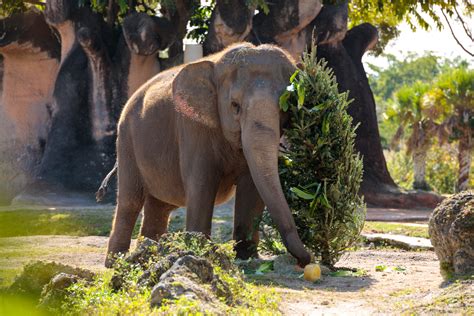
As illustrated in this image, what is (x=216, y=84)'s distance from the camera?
32.5ft

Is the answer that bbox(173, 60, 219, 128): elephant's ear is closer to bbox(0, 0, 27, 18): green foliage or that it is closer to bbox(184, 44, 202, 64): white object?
bbox(184, 44, 202, 64): white object

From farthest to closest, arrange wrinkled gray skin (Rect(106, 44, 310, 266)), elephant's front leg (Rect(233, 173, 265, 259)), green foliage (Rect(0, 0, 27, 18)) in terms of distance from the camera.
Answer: green foliage (Rect(0, 0, 27, 18))
elephant's front leg (Rect(233, 173, 265, 259))
wrinkled gray skin (Rect(106, 44, 310, 266))

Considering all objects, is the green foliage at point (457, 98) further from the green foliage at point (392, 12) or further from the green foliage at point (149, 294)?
the green foliage at point (149, 294)

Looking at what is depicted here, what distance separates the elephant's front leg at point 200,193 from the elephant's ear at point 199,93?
1.46 ft

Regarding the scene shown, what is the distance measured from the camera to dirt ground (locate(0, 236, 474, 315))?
22.3 ft

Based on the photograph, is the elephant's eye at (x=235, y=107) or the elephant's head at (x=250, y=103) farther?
the elephant's eye at (x=235, y=107)

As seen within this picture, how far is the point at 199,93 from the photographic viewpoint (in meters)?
9.90

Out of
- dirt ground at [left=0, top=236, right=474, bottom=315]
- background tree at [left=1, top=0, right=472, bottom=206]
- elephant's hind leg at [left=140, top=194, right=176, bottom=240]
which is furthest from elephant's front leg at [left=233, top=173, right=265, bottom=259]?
background tree at [left=1, top=0, right=472, bottom=206]

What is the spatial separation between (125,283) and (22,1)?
58.9 feet

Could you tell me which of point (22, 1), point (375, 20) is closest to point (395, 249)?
point (22, 1)

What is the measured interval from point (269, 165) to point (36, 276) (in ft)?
8.54

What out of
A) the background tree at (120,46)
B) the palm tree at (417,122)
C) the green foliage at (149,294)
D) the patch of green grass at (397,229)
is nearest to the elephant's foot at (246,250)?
the green foliage at (149,294)

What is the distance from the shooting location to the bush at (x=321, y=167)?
30.0 feet

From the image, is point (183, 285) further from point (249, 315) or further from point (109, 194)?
point (109, 194)
